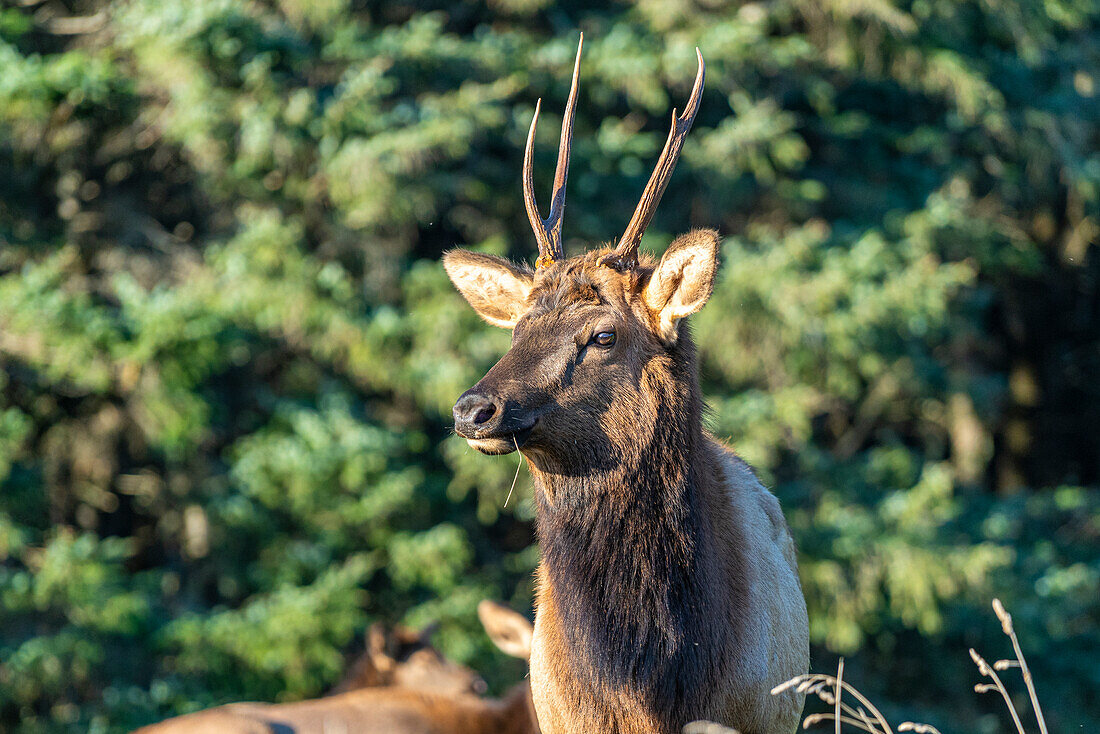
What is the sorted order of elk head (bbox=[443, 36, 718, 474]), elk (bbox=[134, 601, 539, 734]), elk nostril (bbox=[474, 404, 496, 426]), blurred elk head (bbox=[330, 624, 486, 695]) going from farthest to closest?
blurred elk head (bbox=[330, 624, 486, 695])
elk (bbox=[134, 601, 539, 734])
elk head (bbox=[443, 36, 718, 474])
elk nostril (bbox=[474, 404, 496, 426])

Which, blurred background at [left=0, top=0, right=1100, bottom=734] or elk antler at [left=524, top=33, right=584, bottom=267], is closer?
elk antler at [left=524, top=33, right=584, bottom=267]

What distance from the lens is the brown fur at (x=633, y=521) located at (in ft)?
11.0

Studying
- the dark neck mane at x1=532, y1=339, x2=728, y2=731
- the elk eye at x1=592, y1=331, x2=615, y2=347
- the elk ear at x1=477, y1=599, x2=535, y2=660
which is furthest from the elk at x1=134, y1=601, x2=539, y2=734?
the elk eye at x1=592, y1=331, x2=615, y2=347

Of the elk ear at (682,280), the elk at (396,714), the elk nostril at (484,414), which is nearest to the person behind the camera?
the elk nostril at (484,414)

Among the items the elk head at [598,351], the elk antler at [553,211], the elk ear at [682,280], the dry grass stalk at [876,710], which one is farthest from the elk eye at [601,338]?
the dry grass stalk at [876,710]

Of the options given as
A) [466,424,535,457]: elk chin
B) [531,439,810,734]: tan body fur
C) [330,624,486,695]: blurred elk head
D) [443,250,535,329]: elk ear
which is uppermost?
[466,424,535,457]: elk chin

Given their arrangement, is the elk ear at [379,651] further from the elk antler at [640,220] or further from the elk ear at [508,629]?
the elk antler at [640,220]

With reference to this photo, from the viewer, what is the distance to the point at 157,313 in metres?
8.20

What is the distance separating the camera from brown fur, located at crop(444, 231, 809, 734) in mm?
3352

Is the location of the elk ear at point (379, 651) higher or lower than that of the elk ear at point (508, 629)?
lower

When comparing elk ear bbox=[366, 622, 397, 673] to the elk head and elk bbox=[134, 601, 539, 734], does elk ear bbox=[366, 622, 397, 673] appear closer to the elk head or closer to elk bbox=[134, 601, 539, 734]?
elk bbox=[134, 601, 539, 734]

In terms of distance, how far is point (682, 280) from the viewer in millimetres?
3518

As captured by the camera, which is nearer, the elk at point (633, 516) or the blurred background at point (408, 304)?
the elk at point (633, 516)

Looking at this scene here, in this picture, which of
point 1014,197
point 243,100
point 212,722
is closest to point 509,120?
point 243,100
